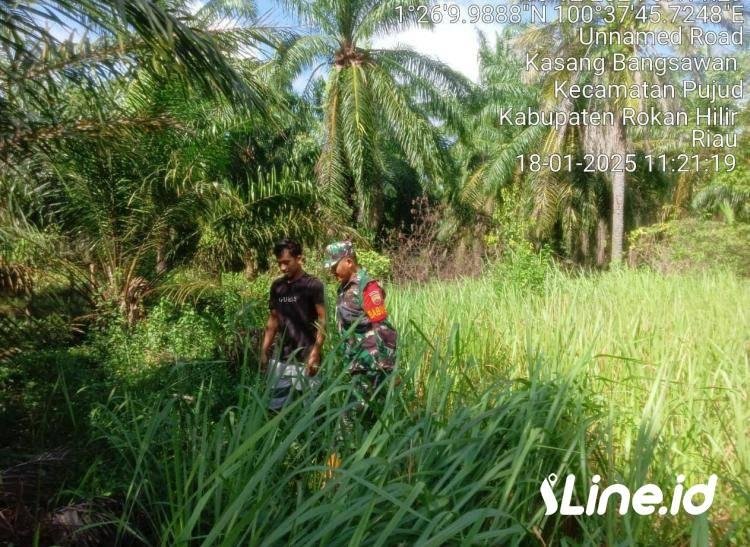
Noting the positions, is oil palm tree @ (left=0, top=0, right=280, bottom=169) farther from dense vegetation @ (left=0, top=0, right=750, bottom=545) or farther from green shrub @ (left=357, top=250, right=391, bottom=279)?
green shrub @ (left=357, top=250, right=391, bottom=279)

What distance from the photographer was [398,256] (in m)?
9.98

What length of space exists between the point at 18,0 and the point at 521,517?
101 inches

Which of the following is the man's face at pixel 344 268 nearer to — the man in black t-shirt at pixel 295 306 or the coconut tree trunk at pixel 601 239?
the man in black t-shirt at pixel 295 306

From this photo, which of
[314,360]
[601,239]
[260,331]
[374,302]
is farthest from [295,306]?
[601,239]

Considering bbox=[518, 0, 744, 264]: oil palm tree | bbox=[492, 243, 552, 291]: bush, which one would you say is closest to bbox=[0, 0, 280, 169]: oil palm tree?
bbox=[492, 243, 552, 291]: bush

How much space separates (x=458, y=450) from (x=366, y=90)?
42.4 feet

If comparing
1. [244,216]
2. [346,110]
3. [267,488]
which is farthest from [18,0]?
[346,110]

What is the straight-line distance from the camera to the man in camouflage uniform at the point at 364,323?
2.80 m

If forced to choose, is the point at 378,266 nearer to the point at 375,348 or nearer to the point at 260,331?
the point at 260,331

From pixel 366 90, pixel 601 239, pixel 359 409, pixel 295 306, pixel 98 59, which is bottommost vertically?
pixel 601 239

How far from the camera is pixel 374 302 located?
10.1 ft

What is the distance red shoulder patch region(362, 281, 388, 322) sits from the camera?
3.06 meters

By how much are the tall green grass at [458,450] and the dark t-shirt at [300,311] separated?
503mm

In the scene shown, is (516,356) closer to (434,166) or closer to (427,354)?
(427,354)
